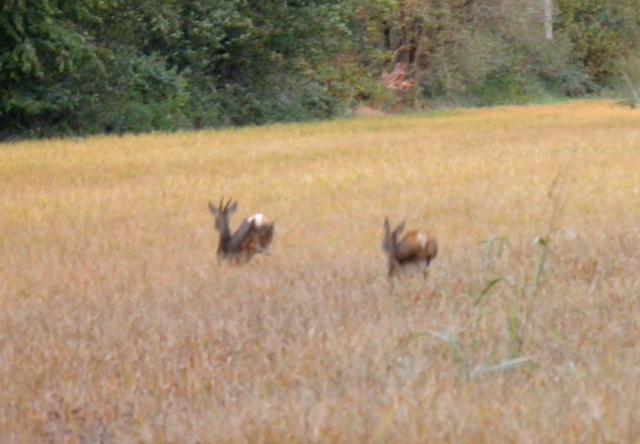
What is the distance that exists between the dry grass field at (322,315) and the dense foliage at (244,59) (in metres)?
11.1

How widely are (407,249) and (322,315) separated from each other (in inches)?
45.0

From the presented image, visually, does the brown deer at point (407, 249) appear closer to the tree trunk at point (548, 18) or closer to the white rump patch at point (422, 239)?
the white rump patch at point (422, 239)

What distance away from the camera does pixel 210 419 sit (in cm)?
511

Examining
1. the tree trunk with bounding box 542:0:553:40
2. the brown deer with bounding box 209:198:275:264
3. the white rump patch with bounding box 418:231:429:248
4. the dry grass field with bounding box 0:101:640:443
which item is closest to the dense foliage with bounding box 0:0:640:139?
the tree trunk with bounding box 542:0:553:40

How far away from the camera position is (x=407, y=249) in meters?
8.10

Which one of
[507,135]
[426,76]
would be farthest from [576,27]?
[507,135]

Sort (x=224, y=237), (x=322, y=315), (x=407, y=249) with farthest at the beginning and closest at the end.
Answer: (x=224, y=237), (x=407, y=249), (x=322, y=315)

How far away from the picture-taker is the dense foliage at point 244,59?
28375 mm

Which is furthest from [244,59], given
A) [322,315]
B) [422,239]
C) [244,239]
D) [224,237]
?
[322,315]

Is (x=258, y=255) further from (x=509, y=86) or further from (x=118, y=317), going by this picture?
(x=509, y=86)

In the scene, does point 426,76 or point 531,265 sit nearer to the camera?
point 531,265

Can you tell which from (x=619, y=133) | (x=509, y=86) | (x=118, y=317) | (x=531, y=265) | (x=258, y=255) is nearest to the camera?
(x=118, y=317)

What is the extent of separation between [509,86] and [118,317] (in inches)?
1709

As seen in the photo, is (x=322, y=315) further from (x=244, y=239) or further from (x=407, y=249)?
(x=244, y=239)
